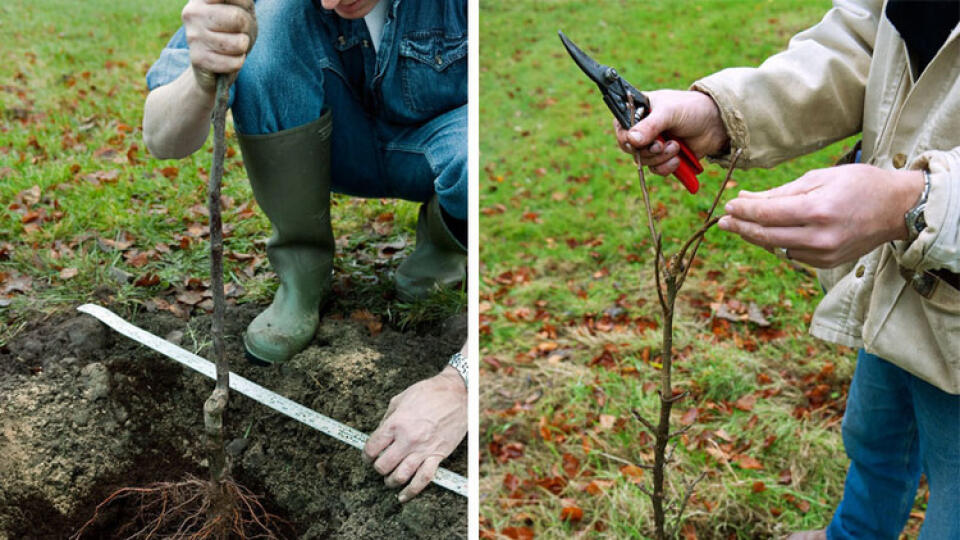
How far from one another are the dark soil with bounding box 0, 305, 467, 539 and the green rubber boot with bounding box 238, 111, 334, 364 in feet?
0.20

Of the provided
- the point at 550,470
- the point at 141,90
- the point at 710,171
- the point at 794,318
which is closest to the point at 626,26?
the point at 710,171

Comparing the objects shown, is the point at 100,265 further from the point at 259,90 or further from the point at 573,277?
the point at 573,277

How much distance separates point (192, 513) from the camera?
1.56 metres

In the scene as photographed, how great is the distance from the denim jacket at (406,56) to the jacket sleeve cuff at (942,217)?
1145 millimetres

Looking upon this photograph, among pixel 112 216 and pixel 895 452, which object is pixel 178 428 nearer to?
pixel 112 216

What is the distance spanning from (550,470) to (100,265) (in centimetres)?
141

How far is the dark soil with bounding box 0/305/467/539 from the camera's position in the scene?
1538 mm

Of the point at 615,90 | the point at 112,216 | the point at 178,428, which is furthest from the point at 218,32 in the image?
the point at 112,216

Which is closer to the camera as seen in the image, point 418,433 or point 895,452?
point 895,452

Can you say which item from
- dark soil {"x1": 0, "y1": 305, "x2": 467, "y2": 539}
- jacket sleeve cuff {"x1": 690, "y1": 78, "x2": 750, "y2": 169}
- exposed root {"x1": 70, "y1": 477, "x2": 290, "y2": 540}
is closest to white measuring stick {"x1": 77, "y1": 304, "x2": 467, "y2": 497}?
dark soil {"x1": 0, "y1": 305, "x2": 467, "y2": 539}

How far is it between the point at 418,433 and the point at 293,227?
63cm

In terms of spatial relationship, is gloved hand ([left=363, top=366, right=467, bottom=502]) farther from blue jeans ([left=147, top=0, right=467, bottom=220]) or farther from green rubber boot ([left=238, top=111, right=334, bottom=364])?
blue jeans ([left=147, top=0, right=467, bottom=220])

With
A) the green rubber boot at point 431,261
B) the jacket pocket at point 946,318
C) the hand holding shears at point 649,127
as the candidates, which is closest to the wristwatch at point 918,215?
the jacket pocket at point 946,318

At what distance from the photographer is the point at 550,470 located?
226cm
